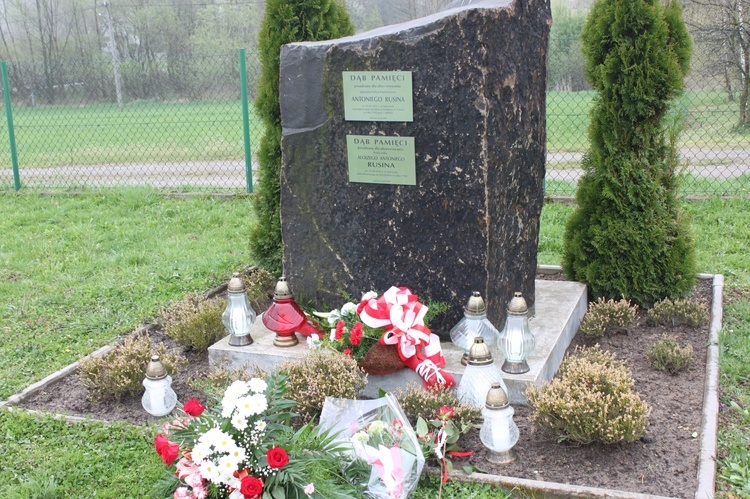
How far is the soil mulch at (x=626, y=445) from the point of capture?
3096mm

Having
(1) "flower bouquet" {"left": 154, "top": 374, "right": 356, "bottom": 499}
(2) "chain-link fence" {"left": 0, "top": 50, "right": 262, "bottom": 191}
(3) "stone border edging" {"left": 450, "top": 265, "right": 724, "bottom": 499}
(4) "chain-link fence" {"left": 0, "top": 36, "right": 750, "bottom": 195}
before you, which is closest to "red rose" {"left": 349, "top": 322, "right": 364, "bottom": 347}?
(1) "flower bouquet" {"left": 154, "top": 374, "right": 356, "bottom": 499}

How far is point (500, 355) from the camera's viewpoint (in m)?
4.05

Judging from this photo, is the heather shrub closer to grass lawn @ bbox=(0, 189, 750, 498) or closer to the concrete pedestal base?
the concrete pedestal base

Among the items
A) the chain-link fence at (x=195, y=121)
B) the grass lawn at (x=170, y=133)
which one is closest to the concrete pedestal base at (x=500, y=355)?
the chain-link fence at (x=195, y=121)

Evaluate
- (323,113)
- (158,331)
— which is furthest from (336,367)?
(158,331)

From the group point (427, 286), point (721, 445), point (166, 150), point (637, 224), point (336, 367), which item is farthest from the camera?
point (166, 150)

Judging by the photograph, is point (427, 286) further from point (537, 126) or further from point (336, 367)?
point (537, 126)

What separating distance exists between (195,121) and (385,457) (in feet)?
38.8

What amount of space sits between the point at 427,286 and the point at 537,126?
1224 mm

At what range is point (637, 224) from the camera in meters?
4.98

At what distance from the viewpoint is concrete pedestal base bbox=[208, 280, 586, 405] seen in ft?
12.5

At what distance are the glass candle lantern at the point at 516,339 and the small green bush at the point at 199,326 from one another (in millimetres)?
1844

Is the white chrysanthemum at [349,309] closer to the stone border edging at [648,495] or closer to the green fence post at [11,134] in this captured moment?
the stone border edging at [648,495]

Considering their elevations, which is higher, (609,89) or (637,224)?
(609,89)
